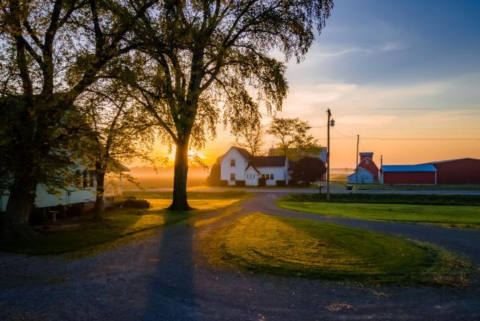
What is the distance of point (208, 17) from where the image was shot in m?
23.5

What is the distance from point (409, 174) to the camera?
72688 millimetres

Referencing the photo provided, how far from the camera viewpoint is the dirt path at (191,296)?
6844 millimetres

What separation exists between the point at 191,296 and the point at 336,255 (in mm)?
5781

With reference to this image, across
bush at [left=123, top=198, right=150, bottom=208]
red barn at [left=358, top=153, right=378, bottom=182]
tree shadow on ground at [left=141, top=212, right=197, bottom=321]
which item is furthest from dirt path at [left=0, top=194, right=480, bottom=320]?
red barn at [left=358, top=153, right=378, bottom=182]

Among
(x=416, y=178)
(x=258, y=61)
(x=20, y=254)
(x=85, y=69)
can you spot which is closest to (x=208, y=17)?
(x=258, y=61)

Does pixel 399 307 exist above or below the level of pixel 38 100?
below

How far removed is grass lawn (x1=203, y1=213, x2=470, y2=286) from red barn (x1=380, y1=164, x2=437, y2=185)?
2430 inches

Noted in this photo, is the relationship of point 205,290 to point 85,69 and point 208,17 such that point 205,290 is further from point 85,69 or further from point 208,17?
point 208,17

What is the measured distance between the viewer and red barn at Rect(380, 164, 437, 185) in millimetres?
71562

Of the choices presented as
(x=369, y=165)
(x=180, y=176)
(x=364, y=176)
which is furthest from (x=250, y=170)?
(x=180, y=176)

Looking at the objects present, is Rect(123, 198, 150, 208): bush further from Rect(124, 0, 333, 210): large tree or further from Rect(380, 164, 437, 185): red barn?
Rect(380, 164, 437, 185): red barn

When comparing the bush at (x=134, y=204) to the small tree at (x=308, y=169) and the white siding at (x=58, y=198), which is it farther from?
the small tree at (x=308, y=169)

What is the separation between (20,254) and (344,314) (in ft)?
35.4

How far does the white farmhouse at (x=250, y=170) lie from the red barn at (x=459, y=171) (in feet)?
105
